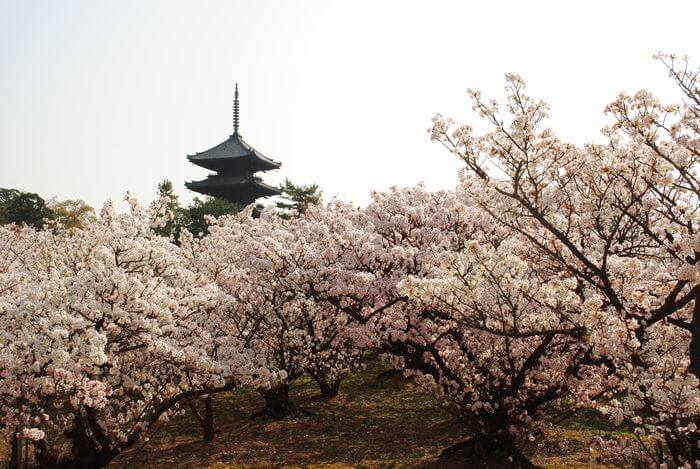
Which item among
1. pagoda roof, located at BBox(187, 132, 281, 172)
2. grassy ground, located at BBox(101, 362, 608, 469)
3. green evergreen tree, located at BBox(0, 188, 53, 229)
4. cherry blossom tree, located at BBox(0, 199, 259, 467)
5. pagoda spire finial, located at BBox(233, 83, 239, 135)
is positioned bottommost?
grassy ground, located at BBox(101, 362, 608, 469)

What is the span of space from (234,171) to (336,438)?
44583mm

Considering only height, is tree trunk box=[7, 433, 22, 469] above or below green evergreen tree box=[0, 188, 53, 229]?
below

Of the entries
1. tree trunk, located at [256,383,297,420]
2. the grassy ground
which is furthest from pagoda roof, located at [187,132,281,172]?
tree trunk, located at [256,383,297,420]

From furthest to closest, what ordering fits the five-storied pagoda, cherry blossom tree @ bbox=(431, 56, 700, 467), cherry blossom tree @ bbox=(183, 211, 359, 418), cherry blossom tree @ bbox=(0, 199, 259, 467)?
the five-storied pagoda, cherry blossom tree @ bbox=(183, 211, 359, 418), cherry blossom tree @ bbox=(0, 199, 259, 467), cherry blossom tree @ bbox=(431, 56, 700, 467)

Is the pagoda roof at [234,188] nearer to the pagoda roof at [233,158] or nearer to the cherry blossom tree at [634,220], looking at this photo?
the pagoda roof at [233,158]

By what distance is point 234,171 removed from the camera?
56.4 m

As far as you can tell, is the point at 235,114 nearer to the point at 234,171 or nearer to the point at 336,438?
the point at 234,171

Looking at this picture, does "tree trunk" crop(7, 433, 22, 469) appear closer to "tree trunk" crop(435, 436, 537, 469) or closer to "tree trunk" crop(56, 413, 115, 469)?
"tree trunk" crop(56, 413, 115, 469)

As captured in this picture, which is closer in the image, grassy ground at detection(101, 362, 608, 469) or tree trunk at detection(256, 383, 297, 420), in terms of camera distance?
grassy ground at detection(101, 362, 608, 469)

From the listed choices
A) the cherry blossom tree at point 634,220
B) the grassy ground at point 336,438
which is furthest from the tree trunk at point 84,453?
the cherry blossom tree at point 634,220

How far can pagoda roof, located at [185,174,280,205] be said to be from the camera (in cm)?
5375

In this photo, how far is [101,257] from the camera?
33.3ft

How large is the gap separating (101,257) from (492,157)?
7002 millimetres

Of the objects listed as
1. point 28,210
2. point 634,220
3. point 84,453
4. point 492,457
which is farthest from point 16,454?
point 28,210
